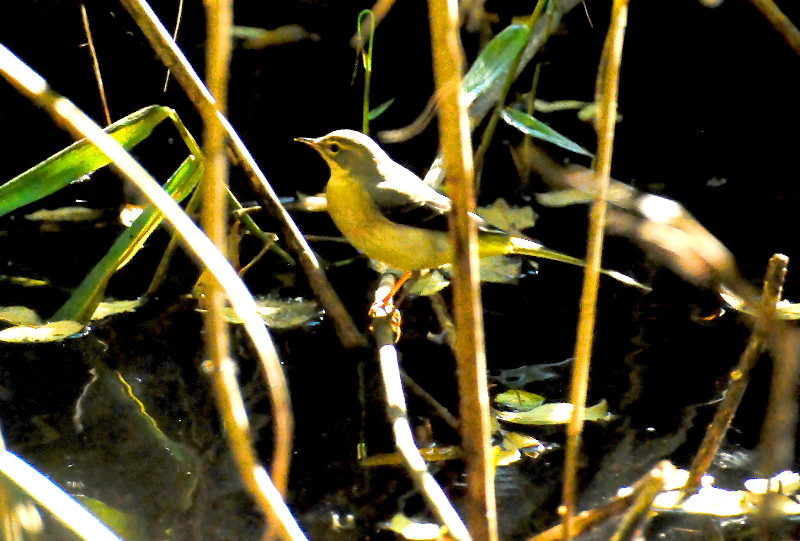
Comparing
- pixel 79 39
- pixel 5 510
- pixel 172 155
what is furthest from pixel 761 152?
pixel 5 510

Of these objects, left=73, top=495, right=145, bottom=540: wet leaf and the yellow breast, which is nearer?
left=73, top=495, right=145, bottom=540: wet leaf

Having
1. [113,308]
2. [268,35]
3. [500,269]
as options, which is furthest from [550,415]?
[268,35]

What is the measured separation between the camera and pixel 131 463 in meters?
2.86

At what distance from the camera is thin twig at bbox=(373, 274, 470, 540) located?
1.41 m

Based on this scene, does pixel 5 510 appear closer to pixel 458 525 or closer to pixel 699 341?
pixel 458 525

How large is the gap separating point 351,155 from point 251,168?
36.0 inches

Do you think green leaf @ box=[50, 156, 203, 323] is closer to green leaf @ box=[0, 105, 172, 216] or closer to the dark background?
green leaf @ box=[0, 105, 172, 216]

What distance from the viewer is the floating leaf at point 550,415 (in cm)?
302

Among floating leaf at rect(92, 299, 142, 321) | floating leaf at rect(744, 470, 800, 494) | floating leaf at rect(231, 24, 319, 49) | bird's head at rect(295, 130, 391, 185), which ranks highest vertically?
floating leaf at rect(231, 24, 319, 49)

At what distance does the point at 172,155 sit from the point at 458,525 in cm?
455

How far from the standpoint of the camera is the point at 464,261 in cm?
116

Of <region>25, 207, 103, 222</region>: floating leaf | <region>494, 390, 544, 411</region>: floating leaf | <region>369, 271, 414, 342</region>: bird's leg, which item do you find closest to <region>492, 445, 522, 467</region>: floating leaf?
<region>494, 390, 544, 411</region>: floating leaf

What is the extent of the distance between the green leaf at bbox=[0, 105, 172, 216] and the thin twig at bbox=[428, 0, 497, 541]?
1967mm

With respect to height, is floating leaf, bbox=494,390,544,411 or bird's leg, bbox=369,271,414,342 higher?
bird's leg, bbox=369,271,414,342
